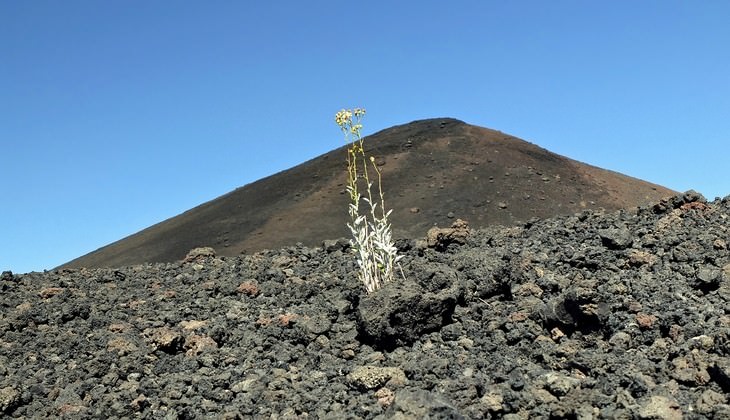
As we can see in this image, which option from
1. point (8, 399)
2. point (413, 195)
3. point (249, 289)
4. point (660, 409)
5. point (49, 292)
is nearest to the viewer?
point (660, 409)

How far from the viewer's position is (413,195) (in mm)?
27969

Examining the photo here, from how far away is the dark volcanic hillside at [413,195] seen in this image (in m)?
26.0

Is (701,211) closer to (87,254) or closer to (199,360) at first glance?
(199,360)

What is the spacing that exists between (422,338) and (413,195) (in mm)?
22456

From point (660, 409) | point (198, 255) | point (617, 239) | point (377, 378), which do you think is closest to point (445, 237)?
point (617, 239)

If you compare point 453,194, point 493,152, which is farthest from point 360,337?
point 493,152

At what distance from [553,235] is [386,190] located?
21009 mm

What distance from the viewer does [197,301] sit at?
7.30 metres

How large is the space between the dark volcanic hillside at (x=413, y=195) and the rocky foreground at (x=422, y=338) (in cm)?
1612

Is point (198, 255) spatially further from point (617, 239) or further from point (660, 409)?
point (660, 409)

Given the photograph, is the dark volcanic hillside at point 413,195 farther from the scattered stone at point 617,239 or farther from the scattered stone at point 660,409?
the scattered stone at point 660,409

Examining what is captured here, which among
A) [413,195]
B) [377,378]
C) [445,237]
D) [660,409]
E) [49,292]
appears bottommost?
[660,409]

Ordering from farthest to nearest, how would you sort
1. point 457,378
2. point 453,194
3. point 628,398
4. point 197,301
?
point 453,194 < point 197,301 < point 457,378 < point 628,398

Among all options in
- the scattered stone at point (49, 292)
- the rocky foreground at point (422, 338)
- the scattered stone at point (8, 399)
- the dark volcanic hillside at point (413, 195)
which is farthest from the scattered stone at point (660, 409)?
the dark volcanic hillside at point (413, 195)
